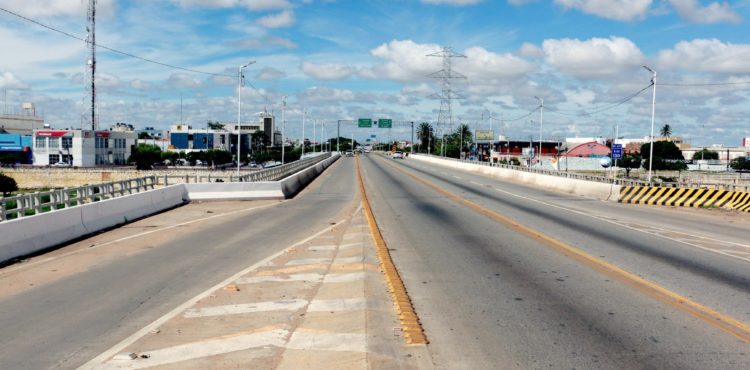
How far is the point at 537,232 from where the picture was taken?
18.4 m

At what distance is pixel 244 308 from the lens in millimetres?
9453

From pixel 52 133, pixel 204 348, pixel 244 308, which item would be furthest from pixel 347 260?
pixel 52 133

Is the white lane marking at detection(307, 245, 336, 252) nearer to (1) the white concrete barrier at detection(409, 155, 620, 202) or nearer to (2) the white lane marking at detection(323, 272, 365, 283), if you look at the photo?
(2) the white lane marking at detection(323, 272, 365, 283)

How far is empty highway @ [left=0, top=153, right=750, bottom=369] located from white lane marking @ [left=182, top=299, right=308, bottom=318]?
1.91 feet

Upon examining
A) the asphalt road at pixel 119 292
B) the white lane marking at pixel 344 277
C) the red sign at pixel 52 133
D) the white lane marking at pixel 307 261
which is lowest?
the asphalt road at pixel 119 292

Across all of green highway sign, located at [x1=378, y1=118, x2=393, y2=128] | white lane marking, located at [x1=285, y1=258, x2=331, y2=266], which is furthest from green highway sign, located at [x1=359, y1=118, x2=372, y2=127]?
white lane marking, located at [x1=285, y1=258, x2=331, y2=266]

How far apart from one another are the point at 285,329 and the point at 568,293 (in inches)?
186

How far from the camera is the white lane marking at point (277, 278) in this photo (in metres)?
11.5

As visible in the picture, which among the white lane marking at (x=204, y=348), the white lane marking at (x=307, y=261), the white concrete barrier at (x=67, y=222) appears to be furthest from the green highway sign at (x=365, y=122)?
the white lane marking at (x=204, y=348)

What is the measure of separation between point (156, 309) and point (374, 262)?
4.81m

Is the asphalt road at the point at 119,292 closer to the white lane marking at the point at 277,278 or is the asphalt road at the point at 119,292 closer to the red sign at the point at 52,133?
the white lane marking at the point at 277,278

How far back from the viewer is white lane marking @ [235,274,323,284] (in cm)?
1153

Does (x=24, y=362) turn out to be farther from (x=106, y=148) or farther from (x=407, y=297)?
(x=106, y=148)

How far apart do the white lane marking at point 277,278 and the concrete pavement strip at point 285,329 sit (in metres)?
0.02
